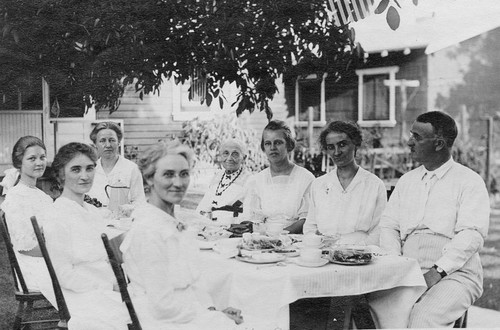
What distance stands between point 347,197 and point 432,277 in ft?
2.30

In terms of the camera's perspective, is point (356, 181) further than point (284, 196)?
No

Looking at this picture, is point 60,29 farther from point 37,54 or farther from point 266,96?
point 266,96

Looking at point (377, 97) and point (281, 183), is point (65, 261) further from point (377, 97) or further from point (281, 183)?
point (377, 97)

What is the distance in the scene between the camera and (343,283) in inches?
95.8

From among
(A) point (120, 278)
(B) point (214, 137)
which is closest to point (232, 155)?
(A) point (120, 278)

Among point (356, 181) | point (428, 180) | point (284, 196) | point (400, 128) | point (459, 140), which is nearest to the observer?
point (428, 180)

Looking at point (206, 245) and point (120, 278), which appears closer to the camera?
point (120, 278)

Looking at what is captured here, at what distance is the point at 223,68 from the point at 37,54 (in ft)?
4.43

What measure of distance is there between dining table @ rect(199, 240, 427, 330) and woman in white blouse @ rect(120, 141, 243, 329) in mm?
200

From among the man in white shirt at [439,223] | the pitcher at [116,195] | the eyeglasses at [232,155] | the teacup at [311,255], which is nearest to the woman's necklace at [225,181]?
the eyeglasses at [232,155]

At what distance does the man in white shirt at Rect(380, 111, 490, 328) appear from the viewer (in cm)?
277

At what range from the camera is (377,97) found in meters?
9.71

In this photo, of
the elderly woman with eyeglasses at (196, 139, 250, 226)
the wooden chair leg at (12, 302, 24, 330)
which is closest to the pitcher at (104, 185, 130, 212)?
the elderly woman with eyeglasses at (196, 139, 250, 226)

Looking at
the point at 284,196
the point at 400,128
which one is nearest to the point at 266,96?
the point at 284,196
